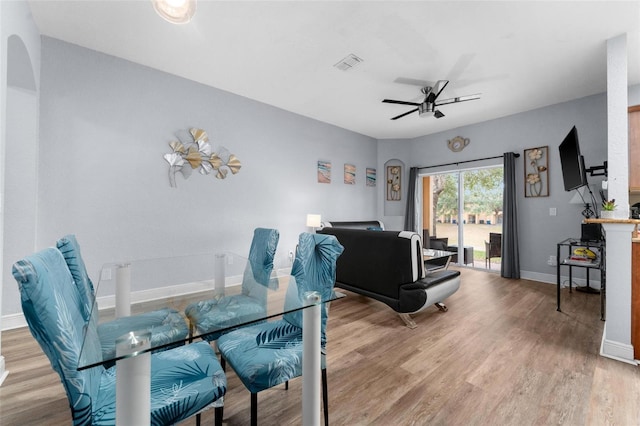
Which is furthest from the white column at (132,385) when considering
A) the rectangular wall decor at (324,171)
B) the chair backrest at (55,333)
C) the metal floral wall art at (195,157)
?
the rectangular wall decor at (324,171)

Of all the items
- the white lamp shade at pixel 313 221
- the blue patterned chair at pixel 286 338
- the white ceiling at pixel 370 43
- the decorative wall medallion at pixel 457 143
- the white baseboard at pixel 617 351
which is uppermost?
the white ceiling at pixel 370 43

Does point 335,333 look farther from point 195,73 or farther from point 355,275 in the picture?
point 195,73

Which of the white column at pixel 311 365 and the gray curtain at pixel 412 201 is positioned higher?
the gray curtain at pixel 412 201

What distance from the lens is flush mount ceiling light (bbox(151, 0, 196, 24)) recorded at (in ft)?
4.98

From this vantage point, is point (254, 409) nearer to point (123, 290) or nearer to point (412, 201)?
point (123, 290)

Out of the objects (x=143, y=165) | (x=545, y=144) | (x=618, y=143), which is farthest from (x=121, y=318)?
(x=545, y=144)

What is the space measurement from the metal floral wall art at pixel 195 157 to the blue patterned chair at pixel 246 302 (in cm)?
188

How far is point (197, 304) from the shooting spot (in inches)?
58.3

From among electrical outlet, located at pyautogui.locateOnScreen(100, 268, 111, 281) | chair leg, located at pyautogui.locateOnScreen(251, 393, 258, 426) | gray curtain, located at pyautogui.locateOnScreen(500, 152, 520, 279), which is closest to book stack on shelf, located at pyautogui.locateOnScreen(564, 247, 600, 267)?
gray curtain, located at pyautogui.locateOnScreen(500, 152, 520, 279)

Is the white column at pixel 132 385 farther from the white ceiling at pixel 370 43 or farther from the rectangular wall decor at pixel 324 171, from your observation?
the rectangular wall decor at pixel 324 171

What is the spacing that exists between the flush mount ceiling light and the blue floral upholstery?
1.38 m

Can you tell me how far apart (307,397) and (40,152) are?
342cm

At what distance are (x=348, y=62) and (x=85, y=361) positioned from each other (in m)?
3.36

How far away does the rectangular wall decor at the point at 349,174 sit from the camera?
19.0ft
